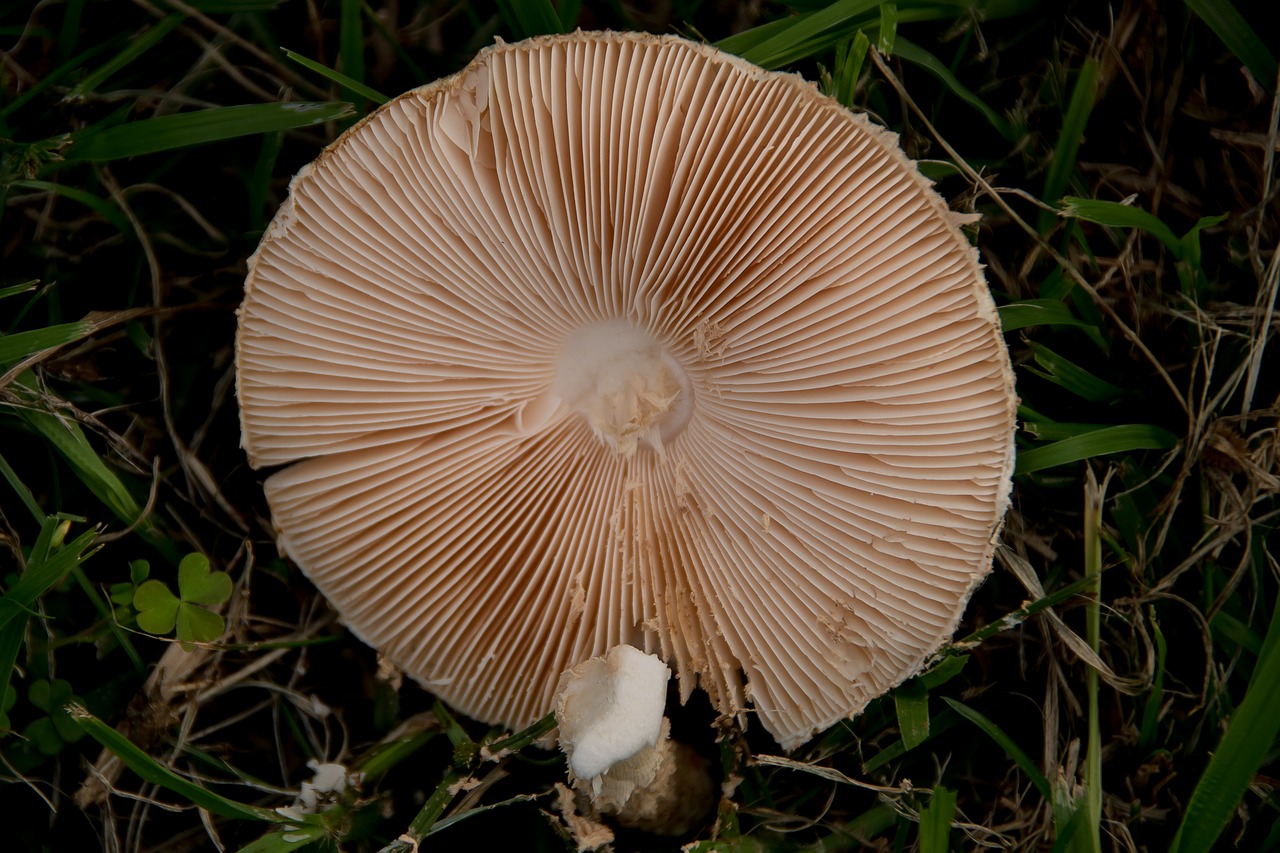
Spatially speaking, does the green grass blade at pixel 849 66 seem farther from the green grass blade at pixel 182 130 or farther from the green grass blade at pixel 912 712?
the green grass blade at pixel 912 712

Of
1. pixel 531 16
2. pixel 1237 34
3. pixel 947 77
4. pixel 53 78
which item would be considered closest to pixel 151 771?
pixel 53 78

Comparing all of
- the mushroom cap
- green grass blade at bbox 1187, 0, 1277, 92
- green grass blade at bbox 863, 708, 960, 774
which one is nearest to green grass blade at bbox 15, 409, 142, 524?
the mushroom cap

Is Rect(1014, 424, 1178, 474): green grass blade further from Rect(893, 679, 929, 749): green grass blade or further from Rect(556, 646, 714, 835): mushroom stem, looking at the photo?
Rect(556, 646, 714, 835): mushroom stem

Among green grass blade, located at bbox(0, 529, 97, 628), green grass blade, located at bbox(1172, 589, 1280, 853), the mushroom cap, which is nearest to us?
the mushroom cap

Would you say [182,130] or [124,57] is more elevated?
[124,57]

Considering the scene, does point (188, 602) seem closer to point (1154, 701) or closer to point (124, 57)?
point (124, 57)

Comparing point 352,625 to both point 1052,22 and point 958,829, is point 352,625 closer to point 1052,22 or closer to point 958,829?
point 958,829

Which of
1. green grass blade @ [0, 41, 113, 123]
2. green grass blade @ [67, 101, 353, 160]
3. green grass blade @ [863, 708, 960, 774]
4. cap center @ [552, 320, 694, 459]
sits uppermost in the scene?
green grass blade @ [0, 41, 113, 123]
